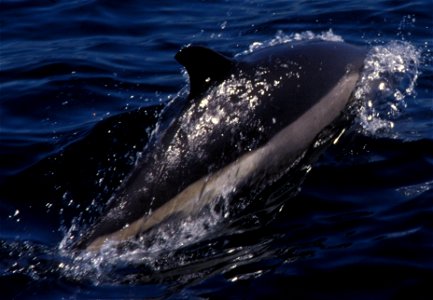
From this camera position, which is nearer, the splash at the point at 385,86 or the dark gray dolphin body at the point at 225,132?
the dark gray dolphin body at the point at 225,132

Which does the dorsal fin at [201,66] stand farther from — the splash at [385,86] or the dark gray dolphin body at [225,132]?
the splash at [385,86]

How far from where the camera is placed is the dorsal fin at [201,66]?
7238mm

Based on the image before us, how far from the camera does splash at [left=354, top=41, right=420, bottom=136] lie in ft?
27.6

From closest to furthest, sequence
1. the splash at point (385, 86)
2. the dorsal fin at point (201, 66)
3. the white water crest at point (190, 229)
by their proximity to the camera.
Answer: the white water crest at point (190, 229) < the dorsal fin at point (201, 66) < the splash at point (385, 86)

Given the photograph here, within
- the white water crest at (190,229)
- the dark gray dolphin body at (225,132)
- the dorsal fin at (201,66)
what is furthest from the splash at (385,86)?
the dorsal fin at (201,66)

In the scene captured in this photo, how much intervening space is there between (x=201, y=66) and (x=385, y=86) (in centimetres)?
233

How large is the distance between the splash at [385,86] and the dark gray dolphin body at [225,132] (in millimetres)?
401

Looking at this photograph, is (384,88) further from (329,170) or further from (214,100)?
(214,100)

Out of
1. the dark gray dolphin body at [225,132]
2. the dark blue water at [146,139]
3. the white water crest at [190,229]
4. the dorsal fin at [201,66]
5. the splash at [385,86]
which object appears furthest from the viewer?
the splash at [385,86]

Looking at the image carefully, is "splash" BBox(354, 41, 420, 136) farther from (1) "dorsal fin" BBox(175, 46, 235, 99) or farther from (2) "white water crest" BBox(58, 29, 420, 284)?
(1) "dorsal fin" BBox(175, 46, 235, 99)

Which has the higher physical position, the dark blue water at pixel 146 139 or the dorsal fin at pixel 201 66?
the dorsal fin at pixel 201 66

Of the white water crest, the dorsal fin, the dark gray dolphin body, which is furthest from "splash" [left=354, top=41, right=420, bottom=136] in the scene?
the dorsal fin

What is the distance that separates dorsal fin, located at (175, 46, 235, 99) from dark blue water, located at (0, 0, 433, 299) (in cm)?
101

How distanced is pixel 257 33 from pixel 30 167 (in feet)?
15.2
